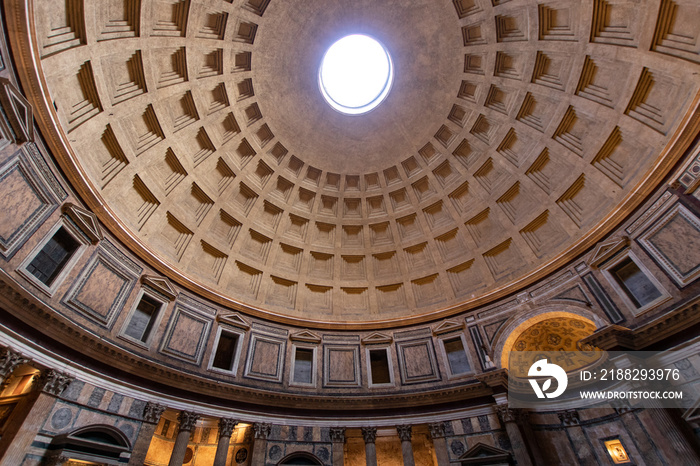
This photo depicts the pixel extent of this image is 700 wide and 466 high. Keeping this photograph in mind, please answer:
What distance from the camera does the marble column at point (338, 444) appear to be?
15.7 meters

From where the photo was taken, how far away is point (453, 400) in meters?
16.6

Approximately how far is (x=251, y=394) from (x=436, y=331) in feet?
35.0

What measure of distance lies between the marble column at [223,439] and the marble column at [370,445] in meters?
6.43

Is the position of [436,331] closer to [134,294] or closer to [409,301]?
[409,301]

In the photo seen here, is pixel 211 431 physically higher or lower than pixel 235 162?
lower

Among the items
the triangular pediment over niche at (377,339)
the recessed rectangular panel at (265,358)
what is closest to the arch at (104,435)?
the recessed rectangular panel at (265,358)

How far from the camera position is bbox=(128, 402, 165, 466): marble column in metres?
12.2

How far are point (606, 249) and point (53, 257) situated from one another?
75.5ft

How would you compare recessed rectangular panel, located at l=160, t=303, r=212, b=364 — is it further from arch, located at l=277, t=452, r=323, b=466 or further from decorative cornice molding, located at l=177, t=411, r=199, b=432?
arch, located at l=277, t=452, r=323, b=466

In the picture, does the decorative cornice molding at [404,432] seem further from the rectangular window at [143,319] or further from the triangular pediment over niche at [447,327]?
the rectangular window at [143,319]

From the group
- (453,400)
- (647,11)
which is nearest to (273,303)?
(453,400)

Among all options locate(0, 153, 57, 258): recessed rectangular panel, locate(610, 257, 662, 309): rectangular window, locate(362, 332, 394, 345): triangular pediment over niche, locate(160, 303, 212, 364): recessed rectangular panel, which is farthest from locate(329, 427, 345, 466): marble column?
locate(0, 153, 57, 258): recessed rectangular panel

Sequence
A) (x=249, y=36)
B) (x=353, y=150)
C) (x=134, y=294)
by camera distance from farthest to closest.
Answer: (x=353, y=150) < (x=249, y=36) < (x=134, y=294)

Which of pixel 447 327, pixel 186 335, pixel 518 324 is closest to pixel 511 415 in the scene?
pixel 518 324
